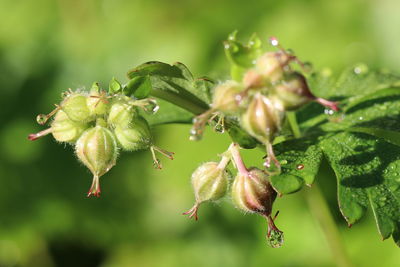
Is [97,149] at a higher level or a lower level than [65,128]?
lower

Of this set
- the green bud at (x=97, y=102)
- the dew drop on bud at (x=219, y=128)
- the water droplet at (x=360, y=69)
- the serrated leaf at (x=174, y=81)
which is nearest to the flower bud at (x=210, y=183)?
the dew drop on bud at (x=219, y=128)

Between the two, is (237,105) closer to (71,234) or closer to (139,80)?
(139,80)

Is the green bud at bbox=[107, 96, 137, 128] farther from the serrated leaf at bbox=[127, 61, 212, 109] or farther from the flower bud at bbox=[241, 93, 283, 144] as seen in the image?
the flower bud at bbox=[241, 93, 283, 144]

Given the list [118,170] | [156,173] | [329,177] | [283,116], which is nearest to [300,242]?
[329,177]

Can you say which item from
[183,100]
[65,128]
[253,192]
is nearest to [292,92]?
[253,192]

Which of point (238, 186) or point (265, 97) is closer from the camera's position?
point (265, 97)

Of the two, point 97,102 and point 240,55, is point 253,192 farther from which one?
point 97,102

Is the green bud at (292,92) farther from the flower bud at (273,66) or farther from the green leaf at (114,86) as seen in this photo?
the green leaf at (114,86)
